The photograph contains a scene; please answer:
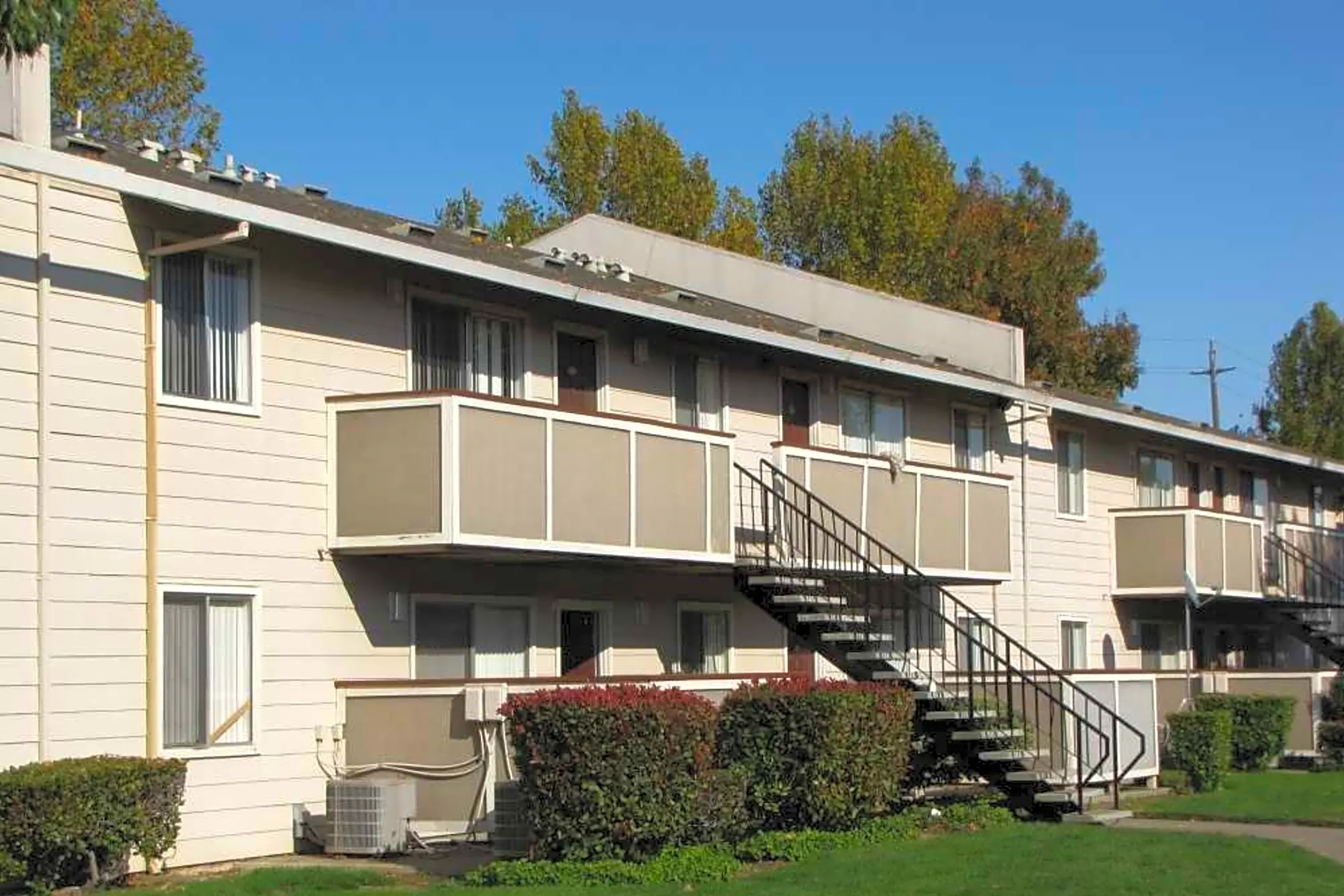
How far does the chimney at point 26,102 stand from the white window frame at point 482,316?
445 cm

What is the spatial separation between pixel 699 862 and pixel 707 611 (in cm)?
804

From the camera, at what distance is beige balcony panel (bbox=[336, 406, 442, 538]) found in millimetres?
17203

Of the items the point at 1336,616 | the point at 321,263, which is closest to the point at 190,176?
the point at 321,263

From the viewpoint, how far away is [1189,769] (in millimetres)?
25062

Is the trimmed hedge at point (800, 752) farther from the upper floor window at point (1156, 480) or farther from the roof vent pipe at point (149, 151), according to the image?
the upper floor window at point (1156, 480)

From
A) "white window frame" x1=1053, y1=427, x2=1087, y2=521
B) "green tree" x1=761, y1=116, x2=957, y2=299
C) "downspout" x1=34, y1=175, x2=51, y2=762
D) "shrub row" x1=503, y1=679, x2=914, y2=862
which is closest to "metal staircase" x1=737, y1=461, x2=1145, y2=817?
"shrub row" x1=503, y1=679, x2=914, y2=862

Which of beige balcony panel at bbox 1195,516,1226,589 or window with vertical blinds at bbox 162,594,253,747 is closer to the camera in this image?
window with vertical blinds at bbox 162,594,253,747

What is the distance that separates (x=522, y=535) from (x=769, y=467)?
534cm

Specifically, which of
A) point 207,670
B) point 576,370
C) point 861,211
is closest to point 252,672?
point 207,670

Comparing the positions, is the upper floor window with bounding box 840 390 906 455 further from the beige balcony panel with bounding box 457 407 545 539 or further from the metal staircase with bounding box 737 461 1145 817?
the beige balcony panel with bounding box 457 407 545 539

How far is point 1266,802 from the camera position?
76.4ft

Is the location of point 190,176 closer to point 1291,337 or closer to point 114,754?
point 114,754

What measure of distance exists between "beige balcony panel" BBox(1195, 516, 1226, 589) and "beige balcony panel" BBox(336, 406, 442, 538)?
1813cm

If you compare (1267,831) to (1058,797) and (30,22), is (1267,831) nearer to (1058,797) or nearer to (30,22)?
(1058,797)
